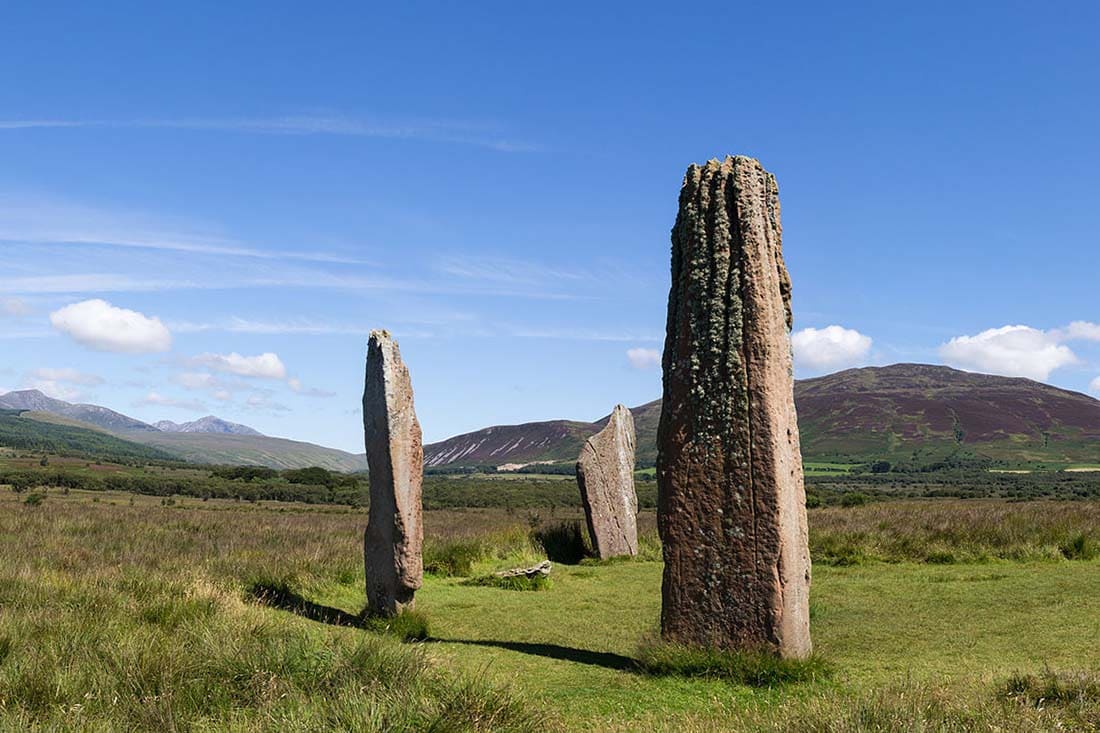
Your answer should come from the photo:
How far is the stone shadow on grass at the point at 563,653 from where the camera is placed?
7989 mm

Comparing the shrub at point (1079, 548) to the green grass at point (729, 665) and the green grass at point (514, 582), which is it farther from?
the green grass at point (729, 665)

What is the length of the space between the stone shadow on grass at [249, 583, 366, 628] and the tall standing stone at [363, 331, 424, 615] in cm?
39

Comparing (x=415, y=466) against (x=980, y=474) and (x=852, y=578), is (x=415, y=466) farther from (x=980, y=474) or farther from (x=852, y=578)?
(x=980, y=474)

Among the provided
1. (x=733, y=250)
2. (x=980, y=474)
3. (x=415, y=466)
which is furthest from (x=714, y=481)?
(x=980, y=474)

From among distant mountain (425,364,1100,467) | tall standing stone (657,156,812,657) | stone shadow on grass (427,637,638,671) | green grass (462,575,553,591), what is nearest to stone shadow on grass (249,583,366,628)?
stone shadow on grass (427,637,638,671)

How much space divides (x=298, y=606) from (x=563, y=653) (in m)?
4.19

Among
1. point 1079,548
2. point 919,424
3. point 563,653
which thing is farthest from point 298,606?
point 919,424

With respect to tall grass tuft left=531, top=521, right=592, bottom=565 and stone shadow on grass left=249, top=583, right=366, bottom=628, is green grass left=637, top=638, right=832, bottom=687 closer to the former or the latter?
stone shadow on grass left=249, top=583, right=366, bottom=628

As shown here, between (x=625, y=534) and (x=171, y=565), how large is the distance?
27.9 feet

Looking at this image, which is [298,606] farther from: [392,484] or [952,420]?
[952,420]

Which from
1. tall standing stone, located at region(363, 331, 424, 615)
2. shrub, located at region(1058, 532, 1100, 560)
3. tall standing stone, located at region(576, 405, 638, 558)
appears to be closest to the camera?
tall standing stone, located at region(363, 331, 424, 615)

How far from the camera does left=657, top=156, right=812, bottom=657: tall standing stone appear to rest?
287 inches

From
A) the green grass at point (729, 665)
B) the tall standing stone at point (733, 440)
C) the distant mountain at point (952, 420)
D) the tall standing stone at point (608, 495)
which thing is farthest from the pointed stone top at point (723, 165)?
the distant mountain at point (952, 420)

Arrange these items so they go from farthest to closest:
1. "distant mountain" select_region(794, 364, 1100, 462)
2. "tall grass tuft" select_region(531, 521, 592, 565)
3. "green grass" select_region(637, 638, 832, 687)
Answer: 1. "distant mountain" select_region(794, 364, 1100, 462)
2. "tall grass tuft" select_region(531, 521, 592, 565)
3. "green grass" select_region(637, 638, 832, 687)
